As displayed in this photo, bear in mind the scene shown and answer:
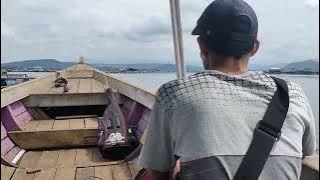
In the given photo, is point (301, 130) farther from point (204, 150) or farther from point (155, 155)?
point (155, 155)

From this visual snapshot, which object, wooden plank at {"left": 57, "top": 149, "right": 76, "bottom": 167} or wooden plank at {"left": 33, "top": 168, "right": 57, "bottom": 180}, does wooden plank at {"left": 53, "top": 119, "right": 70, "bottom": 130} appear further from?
wooden plank at {"left": 33, "top": 168, "right": 57, "bottom": 180}

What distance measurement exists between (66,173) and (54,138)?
0.81 m

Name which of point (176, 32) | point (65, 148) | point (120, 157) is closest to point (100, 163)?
point (120, 157)

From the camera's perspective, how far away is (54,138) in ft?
14.1

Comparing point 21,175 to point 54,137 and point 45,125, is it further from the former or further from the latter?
point 45,125

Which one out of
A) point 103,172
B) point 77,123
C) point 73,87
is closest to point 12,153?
point 103,172

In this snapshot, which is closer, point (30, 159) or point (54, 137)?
point (30, 159)

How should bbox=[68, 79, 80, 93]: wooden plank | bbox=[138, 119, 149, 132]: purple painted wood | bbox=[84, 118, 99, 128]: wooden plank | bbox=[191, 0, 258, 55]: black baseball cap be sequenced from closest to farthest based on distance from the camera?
bbox=[191, 0, 258, 55]: black baseball cap < bbox=[138, 119, 149, 132]: purple painted wood < bbox=[84, 118, 99, 128]: wooden plank < bbox=[68, 79, 80, 93]: wooden plank

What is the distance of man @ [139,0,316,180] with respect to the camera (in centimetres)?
135

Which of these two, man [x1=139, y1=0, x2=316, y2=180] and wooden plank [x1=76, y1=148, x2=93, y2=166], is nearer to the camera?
man [x1=139, y1=0, x2=316, y2=180]

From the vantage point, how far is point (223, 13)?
4.82 feet

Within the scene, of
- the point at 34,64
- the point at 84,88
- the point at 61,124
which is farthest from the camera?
the point at 84,88

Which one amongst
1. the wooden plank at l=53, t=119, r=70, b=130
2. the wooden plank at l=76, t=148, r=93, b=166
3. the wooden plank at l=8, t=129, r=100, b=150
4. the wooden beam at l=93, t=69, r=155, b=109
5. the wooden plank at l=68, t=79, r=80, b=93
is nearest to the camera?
the wooden plank at l=76, t=148, r=93, b=166

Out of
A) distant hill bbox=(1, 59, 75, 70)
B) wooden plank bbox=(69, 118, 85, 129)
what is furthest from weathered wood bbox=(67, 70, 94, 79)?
distant hill bbox=(1, 59, 75, 70)
